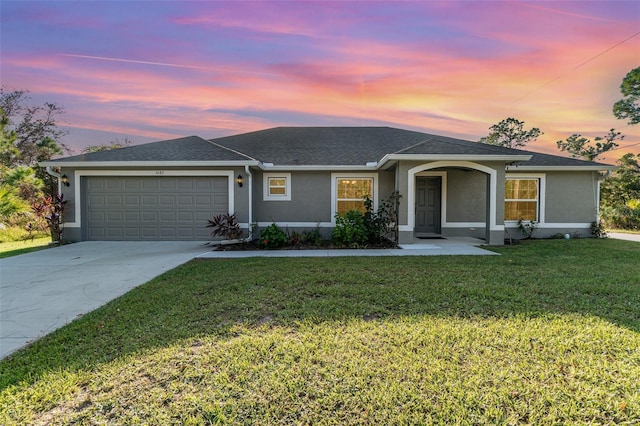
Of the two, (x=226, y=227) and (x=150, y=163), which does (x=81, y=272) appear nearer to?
(x=226, y=227)

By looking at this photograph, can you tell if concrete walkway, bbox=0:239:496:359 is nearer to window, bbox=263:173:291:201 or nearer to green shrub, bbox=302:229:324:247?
green shrub, bbox=302:229:324:247

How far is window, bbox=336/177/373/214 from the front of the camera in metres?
10.7

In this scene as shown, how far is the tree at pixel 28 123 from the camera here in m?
18.5

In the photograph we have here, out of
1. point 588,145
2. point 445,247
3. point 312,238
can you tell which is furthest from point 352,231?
point 588,145

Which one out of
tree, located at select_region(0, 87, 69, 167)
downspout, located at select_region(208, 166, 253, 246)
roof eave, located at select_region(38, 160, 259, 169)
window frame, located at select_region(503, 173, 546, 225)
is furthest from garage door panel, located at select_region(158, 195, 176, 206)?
tree, located at select_region(0, 87, 69, 167)

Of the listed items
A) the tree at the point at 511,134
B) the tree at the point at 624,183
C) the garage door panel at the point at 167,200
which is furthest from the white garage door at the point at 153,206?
Answer: the tree at the point at 511,134

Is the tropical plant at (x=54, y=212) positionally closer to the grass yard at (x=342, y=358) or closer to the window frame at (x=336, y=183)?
the grass yard at (x=342, y=358)

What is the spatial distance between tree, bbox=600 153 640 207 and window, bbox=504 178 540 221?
14.2 metres

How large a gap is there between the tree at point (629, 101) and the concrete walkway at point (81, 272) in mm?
17712

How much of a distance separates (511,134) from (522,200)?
21122 mm

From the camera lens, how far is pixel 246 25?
28.1ft

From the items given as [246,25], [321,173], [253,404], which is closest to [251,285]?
[253,404]

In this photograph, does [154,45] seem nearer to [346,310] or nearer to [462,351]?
[346,310]

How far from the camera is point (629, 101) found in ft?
58.1
